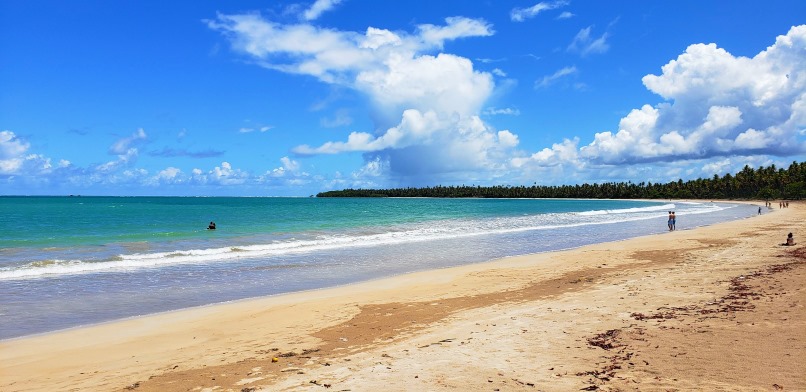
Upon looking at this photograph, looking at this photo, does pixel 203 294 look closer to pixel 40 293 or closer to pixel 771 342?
pixel 40 293

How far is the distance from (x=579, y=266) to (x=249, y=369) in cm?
1421

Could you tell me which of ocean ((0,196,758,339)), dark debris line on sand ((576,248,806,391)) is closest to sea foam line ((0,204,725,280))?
ocean ((0,196,758,339))

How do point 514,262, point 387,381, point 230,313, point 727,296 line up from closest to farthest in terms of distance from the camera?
point 387,381 → point 727,296 → point 230,313 → point 514,262

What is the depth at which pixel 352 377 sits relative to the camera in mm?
6797

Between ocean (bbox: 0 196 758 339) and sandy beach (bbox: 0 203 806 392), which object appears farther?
ocean (bbox: 0 196 758 339)

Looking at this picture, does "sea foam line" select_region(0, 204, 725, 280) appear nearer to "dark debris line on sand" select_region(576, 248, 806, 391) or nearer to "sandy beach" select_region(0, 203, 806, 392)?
"sandy beach" select_region(0, 203, 806, 392)

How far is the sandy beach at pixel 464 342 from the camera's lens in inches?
259

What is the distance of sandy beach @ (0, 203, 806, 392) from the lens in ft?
21.5

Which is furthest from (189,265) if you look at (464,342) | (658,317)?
(658,317)

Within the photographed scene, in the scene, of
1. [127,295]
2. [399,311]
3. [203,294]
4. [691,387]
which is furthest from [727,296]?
[127,295]

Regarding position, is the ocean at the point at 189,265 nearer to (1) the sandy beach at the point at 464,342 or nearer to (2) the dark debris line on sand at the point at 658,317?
(1) the sandy beach at the point at 464,342

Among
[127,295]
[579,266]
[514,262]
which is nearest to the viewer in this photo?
[127,295]

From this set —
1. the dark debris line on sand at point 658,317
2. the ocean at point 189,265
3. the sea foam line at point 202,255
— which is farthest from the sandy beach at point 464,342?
the sea foam line at point 202,255

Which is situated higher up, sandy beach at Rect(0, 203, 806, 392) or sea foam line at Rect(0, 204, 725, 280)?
sandy beach at Rect(0, 203, 806, 392)
